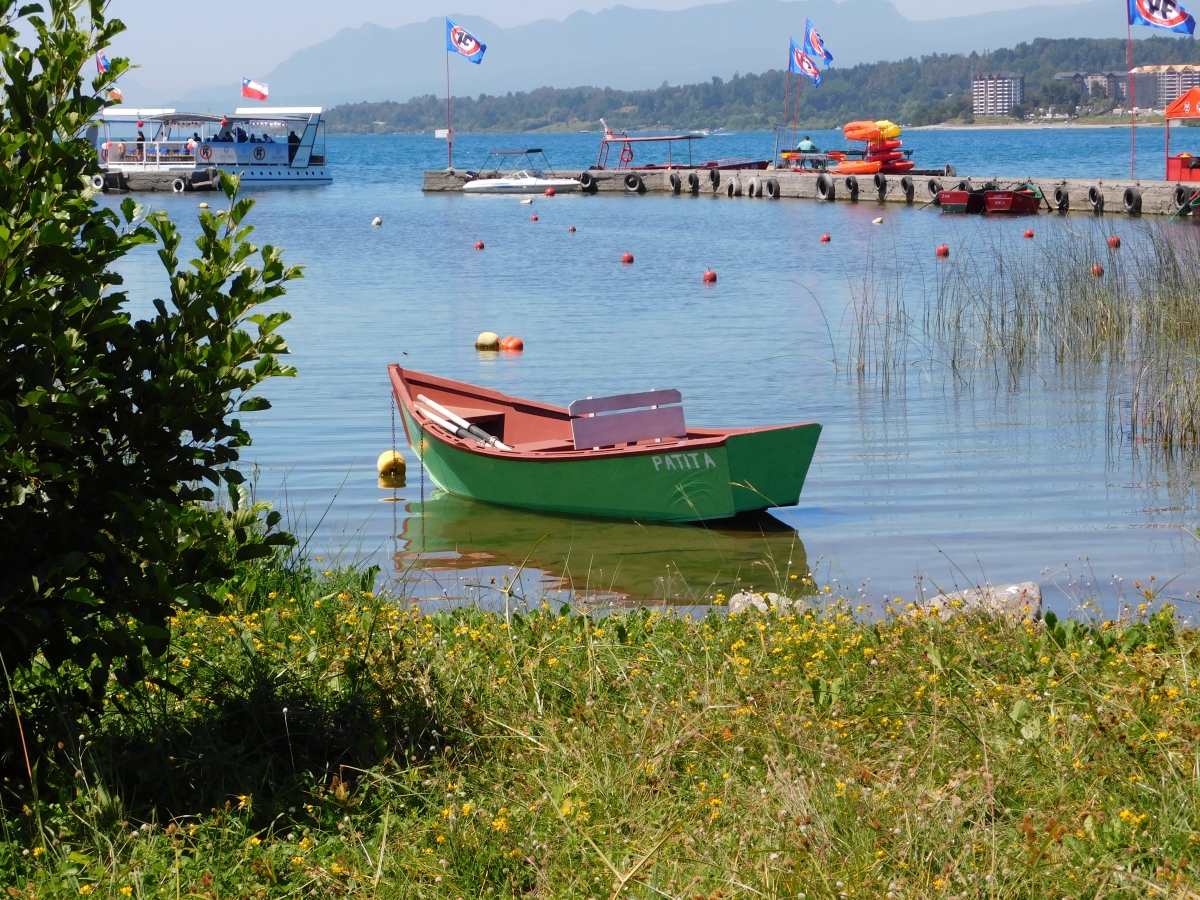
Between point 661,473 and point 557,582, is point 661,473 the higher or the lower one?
the higher one

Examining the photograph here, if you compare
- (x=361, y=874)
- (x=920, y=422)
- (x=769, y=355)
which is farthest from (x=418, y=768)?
(x=769, y=355)

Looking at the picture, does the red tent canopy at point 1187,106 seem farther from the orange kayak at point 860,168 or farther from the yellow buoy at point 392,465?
the yellow buoy at point 392,465

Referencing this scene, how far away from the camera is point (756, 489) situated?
942 centimetres

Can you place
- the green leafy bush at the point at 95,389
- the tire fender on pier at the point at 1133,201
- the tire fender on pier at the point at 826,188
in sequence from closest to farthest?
1. the green leafy bush at the point at 95,389
2. the tire fender on pier at the point at 1133,201
3. the tire fender on pier at the point at 826,188

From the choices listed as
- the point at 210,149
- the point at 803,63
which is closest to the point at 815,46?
the point at 803,63

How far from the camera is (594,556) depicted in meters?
9.17

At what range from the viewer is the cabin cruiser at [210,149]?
5931 cm

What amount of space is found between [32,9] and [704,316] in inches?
720

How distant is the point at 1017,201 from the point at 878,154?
12.5 m

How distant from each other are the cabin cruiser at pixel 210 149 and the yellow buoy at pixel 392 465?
50.1 meters

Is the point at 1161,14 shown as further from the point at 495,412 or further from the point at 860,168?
the point at 495,412

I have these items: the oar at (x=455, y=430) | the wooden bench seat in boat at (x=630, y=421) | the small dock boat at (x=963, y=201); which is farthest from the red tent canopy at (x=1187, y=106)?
the oar at (x=455, y=430)

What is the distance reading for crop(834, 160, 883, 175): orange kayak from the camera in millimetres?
48688

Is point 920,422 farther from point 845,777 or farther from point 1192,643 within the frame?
point 845,777
